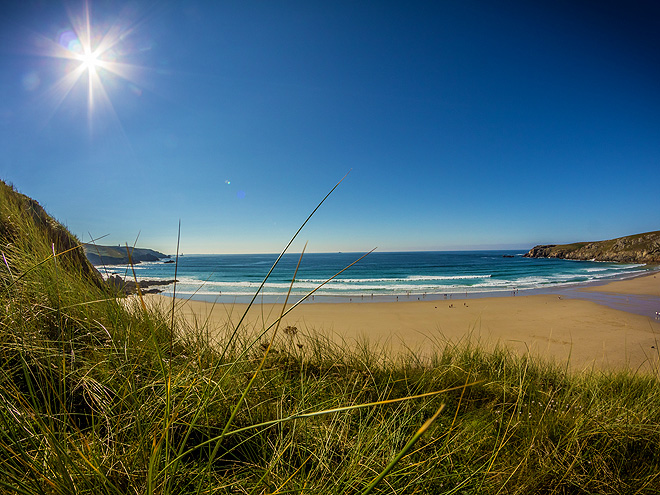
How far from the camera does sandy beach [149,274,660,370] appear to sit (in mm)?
8164

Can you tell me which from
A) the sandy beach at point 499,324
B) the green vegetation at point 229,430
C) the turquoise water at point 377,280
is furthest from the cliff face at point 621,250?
the green vegetation at point 229,430

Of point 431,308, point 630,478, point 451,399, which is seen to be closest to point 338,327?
point 431,308

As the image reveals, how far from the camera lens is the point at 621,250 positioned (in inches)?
2453

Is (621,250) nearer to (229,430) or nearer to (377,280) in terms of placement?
(377,280)

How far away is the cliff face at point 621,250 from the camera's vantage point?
2168 inches

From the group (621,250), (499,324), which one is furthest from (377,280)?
(621,250)

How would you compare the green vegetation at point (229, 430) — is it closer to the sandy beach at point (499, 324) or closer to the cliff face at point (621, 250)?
the sandy beach at point (499, 324)

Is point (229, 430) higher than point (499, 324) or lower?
higher

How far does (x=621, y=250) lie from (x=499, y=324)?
7423 centimetres

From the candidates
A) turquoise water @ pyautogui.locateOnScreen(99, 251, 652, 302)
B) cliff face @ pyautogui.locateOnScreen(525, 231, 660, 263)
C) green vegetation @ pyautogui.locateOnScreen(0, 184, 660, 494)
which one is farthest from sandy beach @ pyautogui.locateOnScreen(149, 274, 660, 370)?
cliff face @ pyautogui.locateOnScreen(525, 231, 660, 263)

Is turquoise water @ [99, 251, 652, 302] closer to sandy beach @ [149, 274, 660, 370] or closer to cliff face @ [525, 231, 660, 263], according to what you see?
sandy beach @ [149, 274, 660, 370]

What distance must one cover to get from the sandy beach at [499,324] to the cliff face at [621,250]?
57452mm

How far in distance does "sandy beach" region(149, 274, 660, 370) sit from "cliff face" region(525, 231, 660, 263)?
57.5 m

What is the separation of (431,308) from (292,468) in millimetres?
15994
